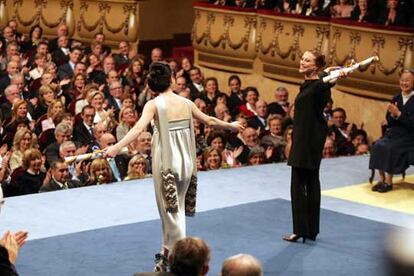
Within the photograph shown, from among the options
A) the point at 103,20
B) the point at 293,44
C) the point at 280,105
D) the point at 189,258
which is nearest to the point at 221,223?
the point at 189,258

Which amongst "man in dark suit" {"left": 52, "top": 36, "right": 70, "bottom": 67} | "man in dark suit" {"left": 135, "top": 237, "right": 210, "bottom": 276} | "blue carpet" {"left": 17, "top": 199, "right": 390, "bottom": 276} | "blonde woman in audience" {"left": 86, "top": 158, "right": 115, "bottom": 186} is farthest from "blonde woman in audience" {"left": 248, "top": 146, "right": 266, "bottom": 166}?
"man in dark suit" {"left": 135, "top": 237, "right": 210, "bottom": 276}

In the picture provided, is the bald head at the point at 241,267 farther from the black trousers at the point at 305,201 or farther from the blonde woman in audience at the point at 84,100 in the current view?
the blonde woman in audience at the point at 84,100

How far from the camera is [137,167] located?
8.00 metres

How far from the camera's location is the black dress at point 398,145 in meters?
7.50

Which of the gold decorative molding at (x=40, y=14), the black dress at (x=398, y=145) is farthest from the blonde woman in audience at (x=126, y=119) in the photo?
the gold decorative molding at (x=40, y=14)

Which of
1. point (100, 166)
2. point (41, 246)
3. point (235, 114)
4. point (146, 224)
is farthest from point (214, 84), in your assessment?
point (41, 246)

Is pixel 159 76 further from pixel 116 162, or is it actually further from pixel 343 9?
pixel 343 9

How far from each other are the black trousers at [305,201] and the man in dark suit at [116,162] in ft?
8.53

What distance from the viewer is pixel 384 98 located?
12.1m

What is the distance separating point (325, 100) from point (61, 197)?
2.68m

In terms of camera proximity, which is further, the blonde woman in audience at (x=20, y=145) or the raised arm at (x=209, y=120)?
the blonde woman in audience at (x=20, y=145)

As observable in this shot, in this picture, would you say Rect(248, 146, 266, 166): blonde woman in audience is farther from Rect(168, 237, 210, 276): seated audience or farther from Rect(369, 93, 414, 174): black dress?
Rect(168, 237, 210, 276): seated audience

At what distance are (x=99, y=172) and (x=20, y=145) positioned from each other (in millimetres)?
860

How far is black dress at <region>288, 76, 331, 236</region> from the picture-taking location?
234 inches
